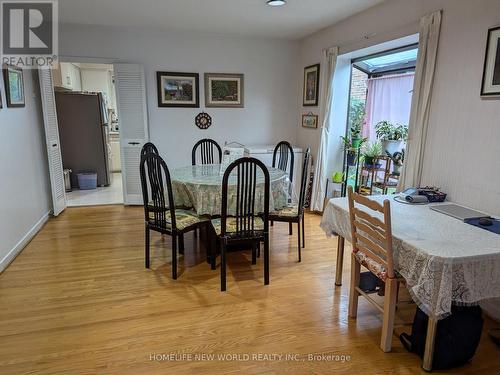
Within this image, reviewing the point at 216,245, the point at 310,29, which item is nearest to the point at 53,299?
the point at 216,245

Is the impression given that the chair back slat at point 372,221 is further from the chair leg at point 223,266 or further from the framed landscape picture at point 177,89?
the framed landscape picture at point 177,89

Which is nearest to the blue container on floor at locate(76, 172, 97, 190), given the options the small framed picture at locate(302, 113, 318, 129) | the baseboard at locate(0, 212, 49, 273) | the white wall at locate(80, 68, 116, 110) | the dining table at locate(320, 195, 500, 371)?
the baseboard at locate(0, 212, 49, 273)

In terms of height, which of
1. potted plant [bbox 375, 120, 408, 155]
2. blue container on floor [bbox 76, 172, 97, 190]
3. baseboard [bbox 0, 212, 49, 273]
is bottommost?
baseboard [bbox 0, 212, 49, 273]

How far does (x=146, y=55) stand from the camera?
15.2 ft

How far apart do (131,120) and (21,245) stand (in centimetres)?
214

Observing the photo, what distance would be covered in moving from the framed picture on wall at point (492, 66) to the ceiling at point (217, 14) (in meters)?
1.34

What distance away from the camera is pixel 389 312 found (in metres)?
1.93

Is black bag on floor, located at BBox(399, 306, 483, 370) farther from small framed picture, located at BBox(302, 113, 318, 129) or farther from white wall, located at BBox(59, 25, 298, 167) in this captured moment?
white wall, located at BBox(59, 25, 298, 167)

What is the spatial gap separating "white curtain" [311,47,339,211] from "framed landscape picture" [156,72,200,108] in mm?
1854

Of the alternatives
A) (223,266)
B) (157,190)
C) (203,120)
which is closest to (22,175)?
(157,190)

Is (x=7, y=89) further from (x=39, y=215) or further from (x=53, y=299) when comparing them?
(x=53, y=299)

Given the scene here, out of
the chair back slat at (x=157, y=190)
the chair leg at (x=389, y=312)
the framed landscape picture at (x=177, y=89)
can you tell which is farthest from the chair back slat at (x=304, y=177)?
the framed landscape picture at (x=177, y=89)

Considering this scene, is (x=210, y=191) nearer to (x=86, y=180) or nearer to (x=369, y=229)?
(x=369, y=229)

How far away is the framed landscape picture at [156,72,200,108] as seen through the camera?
4.75 metres
